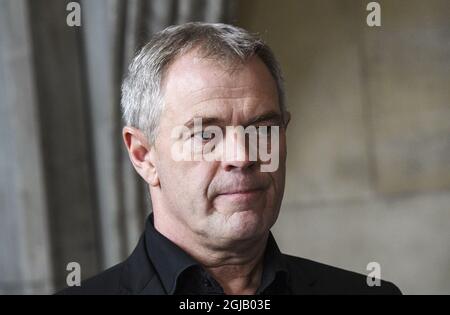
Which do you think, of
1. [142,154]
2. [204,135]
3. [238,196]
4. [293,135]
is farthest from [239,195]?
[293,135]

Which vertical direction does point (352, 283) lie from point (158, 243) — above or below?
below

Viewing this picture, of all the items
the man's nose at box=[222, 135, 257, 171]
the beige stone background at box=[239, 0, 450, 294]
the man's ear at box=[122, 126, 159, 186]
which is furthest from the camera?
the beige stone background at box=[239, 0, 450, 294]

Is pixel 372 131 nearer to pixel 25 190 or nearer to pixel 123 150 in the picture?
pixel 123 150

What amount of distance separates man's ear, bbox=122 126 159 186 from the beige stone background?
1.17 meters

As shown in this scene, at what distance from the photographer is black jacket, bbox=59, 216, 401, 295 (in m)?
1.17

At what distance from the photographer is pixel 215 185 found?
1.13 m

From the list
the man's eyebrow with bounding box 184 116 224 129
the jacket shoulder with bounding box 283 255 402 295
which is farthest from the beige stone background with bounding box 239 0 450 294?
the man's eyebrow with bounding box 184 116 224 129

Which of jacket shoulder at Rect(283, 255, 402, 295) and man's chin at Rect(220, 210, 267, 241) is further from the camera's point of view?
jacket shoulder at Rect(283, 255, 402, 295)

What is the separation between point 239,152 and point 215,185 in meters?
0.06

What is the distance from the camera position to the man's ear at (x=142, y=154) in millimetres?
1228

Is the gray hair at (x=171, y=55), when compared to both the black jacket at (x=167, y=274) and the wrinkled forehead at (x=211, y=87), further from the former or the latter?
the black jacket at (x=167, y=274)

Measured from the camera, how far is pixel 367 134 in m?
2.36

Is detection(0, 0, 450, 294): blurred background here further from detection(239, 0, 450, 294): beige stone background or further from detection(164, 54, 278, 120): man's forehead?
detection(164, 54, 278, 120): man's forehead
